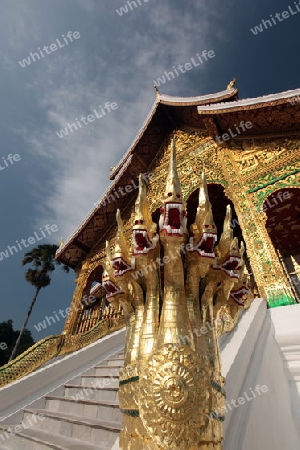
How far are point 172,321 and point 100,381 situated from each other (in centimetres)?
232

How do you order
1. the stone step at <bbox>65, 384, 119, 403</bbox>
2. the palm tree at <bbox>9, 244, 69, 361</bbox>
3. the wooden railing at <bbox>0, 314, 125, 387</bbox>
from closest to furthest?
1. the stone step at <bbox>65, 384, 119, 403</bbox>
2. the wooden railing at <bbox>0, 314, 125, 387</bbox>
3. the palm tree at <bbox>9, 244, 69, 361</bbox>

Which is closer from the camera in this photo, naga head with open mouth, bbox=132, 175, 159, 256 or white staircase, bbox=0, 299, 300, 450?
naga head with open mouth, bbox=132, 175, 159, 256

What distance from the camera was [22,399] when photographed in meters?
3.10

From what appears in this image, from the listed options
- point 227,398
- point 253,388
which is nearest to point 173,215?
point 227,398

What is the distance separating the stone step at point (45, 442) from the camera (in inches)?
69.5

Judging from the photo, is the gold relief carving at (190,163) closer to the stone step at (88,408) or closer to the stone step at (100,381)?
the stone step at (100,381)

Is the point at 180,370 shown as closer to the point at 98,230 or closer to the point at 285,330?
the point at 285,330

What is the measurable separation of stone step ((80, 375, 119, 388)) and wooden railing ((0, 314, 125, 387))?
1.89 m

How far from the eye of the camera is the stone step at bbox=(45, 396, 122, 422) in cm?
205

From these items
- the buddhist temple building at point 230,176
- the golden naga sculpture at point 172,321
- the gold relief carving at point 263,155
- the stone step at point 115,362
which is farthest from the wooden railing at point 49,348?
the golden naga sculpture at point 172,321

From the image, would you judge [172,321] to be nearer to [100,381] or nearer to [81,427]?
[81,427]

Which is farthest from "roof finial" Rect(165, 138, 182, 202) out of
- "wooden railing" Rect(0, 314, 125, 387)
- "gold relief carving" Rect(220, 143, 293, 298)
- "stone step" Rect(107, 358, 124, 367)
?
"wooden railing" Rect(0, 314, 125, 387)

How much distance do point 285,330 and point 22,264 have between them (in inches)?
716

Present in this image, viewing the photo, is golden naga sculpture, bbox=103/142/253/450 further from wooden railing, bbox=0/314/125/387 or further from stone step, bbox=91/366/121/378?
wooden railing, bbox=0/314/125/387
